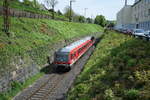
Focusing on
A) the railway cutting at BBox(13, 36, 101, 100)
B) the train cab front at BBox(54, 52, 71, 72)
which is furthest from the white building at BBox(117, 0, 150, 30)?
the railway cutting at BBox(13, 36, 101, 100)

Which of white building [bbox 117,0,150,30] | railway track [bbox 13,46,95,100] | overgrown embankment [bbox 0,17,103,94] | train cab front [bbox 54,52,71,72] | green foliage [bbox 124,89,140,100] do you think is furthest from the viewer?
white building [bbox 117,0,150,30]

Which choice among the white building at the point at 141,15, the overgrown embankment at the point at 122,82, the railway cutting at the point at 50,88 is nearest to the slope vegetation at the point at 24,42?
the railway cutting at the point at 50,88

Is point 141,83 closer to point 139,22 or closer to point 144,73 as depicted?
point 144,73

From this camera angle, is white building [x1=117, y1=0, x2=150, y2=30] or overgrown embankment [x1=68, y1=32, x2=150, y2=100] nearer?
overgrown embankment [x1=68, y1=32, x2=150, y2=100]

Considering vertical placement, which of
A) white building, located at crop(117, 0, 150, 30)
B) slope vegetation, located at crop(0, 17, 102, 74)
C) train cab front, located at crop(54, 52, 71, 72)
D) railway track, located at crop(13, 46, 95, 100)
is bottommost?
railway track, located at crop(13, 46, 95, 100)

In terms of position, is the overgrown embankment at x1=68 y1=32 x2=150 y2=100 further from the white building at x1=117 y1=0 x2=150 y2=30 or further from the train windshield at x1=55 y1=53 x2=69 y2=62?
the white building at x1=117 y1=0 x2=150 y2=30

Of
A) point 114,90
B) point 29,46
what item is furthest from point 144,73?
point 29,46

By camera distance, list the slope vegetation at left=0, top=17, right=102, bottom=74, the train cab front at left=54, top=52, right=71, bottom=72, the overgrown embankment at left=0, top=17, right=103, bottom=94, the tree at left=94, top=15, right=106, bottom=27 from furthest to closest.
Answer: the tree at left=94, top=15, right=106, bottom=27
the train cab front at left=54, top=52, right=71, bottom=72
the slope vegetation at left=0, top=17, right=102, bottom=74
the overgrown embankment at left=0, top=17, right=103, bottom=94

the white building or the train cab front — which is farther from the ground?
the white building

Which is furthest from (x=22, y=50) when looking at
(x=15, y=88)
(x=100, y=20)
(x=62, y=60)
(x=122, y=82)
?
(x=100, y=20)

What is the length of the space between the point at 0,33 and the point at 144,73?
17506 millimetres

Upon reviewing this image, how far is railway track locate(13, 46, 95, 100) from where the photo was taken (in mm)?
17922

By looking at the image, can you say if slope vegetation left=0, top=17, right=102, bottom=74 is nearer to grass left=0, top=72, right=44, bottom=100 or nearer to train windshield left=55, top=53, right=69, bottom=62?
grass left=0, top=72, right=44, bottom=100

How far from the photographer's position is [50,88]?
66.3 ft
